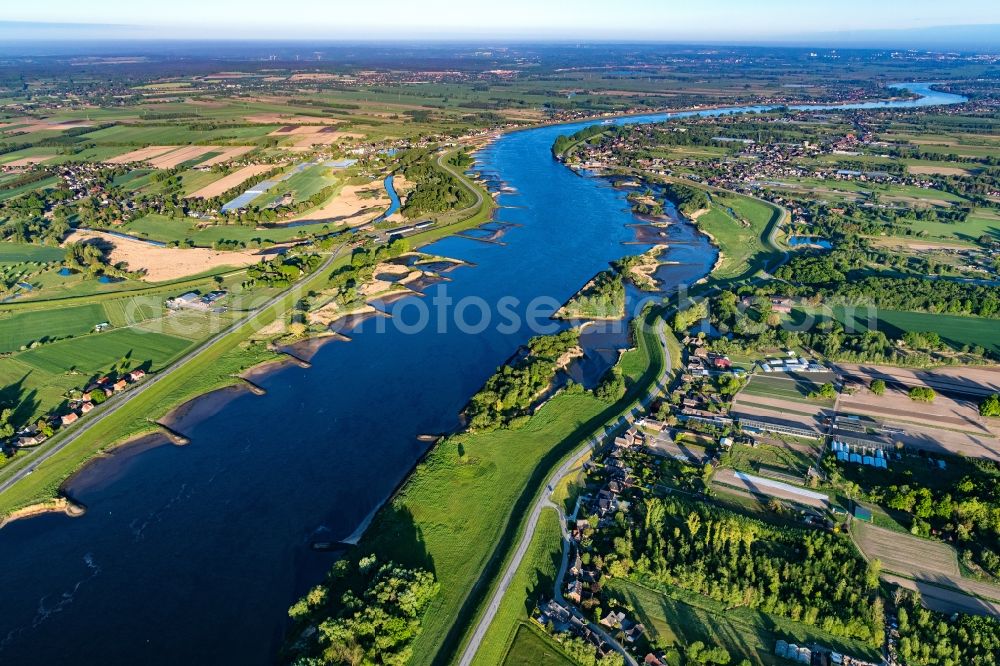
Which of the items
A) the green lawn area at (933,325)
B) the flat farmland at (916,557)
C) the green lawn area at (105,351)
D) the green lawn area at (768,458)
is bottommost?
the flat farmland at (916,557)

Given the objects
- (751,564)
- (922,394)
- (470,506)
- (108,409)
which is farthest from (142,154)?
(922,394)

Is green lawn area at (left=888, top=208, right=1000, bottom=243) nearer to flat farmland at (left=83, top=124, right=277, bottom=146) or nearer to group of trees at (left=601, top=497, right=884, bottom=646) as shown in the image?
group of trees at (left=601, top=497, right=884, bottom=646)

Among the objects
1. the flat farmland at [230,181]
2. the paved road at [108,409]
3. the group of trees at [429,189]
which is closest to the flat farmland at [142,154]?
the flat farmland at [230,181]

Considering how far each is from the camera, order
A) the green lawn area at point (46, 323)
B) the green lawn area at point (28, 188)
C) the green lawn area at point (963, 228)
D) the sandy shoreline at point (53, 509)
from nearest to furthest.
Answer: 1. the sandy shoreline at point (53, 509)
2. the green lawn area at point (46, 323)
3. the green lawn area at point (963, 228)
4. the green lawn area at point (28, 188)

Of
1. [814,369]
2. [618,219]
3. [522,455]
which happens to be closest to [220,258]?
[522,455]

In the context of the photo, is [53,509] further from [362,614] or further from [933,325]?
[933,325]

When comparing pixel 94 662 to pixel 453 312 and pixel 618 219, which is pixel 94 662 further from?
pixel 618 219

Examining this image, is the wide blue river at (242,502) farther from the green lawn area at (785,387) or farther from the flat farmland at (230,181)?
the flat farmland at (230,181)
